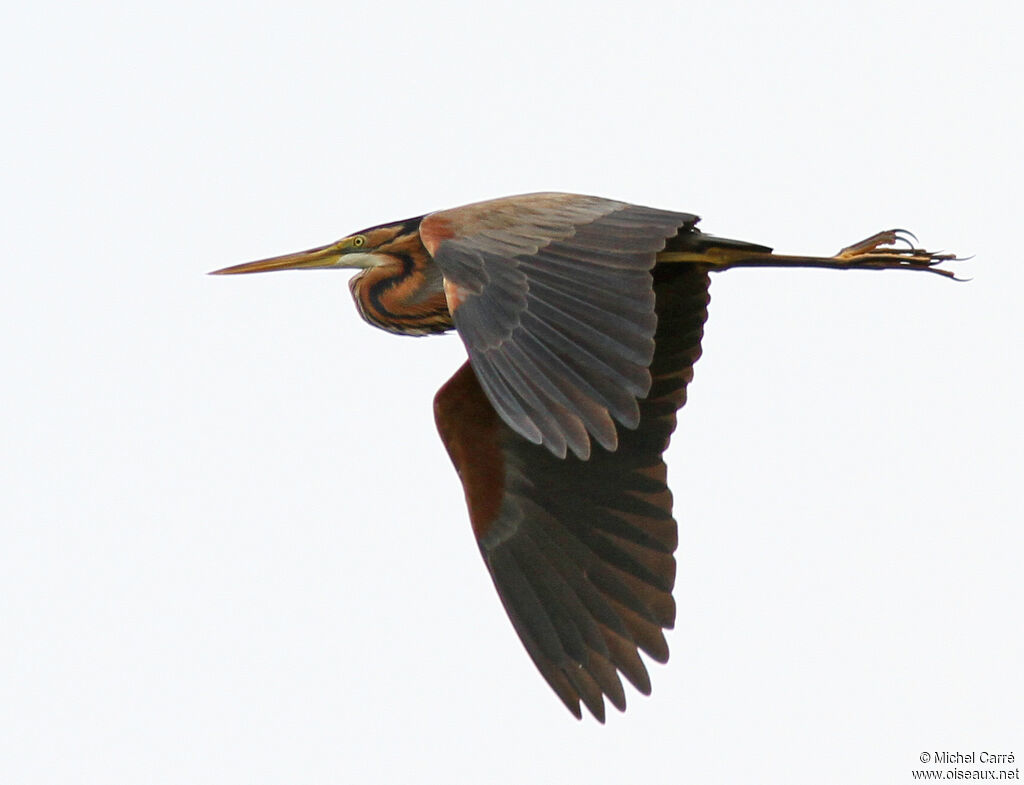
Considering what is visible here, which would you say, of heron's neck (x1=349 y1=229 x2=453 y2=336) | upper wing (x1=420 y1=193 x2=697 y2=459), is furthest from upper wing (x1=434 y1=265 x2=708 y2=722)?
upper wing (x1=420 y1=193 x2=697 y2=459)

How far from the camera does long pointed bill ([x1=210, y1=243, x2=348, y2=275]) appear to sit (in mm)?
8328

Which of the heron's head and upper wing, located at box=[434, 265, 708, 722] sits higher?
the heron's head

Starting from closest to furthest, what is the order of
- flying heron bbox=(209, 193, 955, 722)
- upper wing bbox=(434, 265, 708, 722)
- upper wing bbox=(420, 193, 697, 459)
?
upper wing bbox=(420, 193, 697, 459), flying heron bbox=(209, 193, 955, 722), upper wing bbox=(434, 265, 708, 722)

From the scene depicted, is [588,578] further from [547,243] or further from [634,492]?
[547,243]

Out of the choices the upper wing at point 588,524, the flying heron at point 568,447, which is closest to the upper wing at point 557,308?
the flying heron at point 568,447

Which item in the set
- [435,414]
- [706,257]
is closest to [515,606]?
[435,414]

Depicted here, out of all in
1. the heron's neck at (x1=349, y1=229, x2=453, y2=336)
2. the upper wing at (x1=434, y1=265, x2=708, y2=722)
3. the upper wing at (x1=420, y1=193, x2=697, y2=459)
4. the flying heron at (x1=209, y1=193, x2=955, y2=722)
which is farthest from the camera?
the heron's neck at (x1=349, y1=229, x2=453, y2=336)

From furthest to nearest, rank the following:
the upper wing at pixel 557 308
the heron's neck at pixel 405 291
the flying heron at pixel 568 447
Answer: the heron's neck at pixel 405 291 < the flying heron at pixel 568 447 < the upper wing at pixel 557 308

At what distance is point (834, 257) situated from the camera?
26.4 ft

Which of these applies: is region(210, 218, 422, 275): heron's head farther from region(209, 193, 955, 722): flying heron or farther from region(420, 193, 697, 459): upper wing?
region(420, 193, 697, 459): upper wing

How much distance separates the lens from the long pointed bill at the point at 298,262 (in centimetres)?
833

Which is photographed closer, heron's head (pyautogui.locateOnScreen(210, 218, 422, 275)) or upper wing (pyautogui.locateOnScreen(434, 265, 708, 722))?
upper wing (pyautogui.locateOnScreen(434, 265, 708, 722))

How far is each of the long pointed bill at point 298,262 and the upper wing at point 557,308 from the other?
1.02 meters

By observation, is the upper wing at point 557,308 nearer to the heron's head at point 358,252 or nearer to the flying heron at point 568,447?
the flying heron at point 568,447
